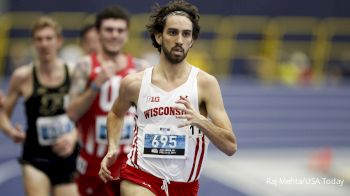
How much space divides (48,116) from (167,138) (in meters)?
2.83

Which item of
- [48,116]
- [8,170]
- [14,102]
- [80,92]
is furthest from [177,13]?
[8,170]

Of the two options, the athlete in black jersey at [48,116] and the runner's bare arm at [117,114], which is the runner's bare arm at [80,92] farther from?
Result: the runner's bare arm at [117,114]

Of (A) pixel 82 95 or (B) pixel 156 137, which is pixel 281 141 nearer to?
(A) pixel 82 95

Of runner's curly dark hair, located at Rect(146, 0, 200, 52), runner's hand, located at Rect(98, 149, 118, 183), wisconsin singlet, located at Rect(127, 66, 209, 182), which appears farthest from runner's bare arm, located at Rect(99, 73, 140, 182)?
runner's curly dark hair, located at Rect(146, 0, 200, 52)

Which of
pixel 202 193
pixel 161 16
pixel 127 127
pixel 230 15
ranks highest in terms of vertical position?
pixel 230 15

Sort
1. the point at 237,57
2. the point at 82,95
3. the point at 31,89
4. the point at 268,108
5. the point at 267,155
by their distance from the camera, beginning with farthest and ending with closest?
1. the point at 237,57
2. the point at 268,108
3. the point at 267,155
4. the point at 31,89
5. the point at 82,95

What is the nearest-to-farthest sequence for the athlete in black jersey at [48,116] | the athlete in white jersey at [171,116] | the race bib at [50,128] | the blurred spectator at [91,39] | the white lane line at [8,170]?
the athlete in white jersey at [171,116]
the athlete in black jersey at [48,116]
the race bib at [50,128]
the blurred spectator at [91,39]
the white lane line at [8,170]

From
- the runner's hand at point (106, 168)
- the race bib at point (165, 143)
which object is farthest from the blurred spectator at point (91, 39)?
the race bib at point (165, 143)

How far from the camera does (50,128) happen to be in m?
7.84

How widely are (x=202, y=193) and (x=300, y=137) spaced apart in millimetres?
7103

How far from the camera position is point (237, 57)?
2355cm

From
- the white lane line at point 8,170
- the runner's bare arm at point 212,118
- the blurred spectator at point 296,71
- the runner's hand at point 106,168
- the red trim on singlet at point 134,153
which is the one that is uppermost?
the blurred spectator at point 296,71

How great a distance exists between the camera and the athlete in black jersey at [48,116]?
7715 millimetres

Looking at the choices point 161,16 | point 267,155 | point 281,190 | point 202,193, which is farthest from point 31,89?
point 267,155
